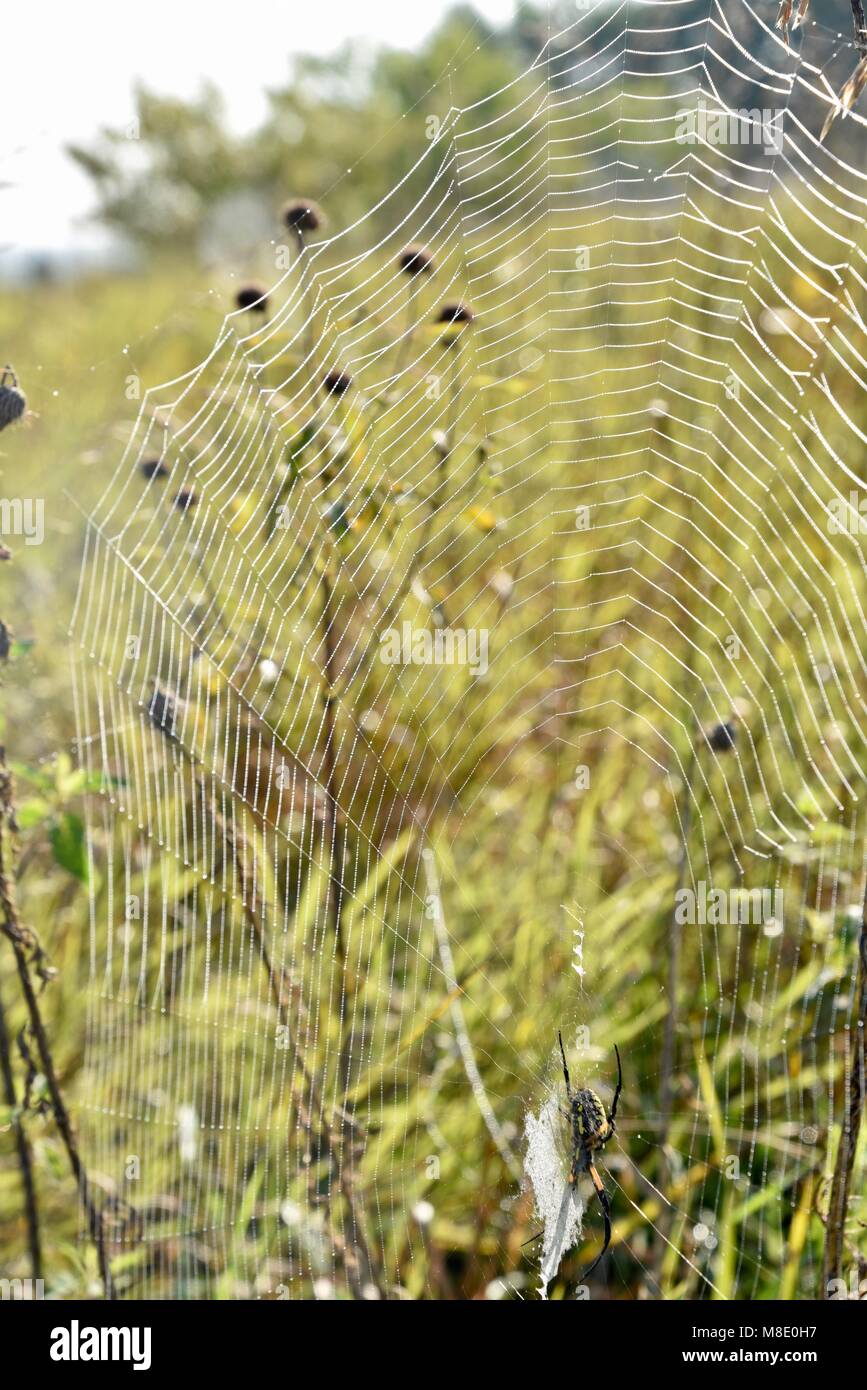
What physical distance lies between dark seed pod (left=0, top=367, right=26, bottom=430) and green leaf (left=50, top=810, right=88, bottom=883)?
0.55 m

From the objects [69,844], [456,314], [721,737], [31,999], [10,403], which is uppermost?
[456,314]

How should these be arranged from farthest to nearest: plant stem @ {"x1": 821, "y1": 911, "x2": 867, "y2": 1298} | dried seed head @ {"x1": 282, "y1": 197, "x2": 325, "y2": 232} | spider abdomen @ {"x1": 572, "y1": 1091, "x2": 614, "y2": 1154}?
dried seed head @ {"x1": 282, "y1": 197, "x2": 325, "y2": 232} < spider abdomen @ {"x1": 572, "y1": 1091, "x2": 614, "y2": 1154} < plant stem @ {"x1": 821, "y1": 911, "x2": 867, "y2": 1298}

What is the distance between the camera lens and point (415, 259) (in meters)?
1.89

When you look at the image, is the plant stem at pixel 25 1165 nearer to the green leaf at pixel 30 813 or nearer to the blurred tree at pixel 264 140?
the green leaf at pixel 30 813

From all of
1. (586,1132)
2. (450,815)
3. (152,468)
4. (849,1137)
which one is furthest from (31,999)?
(450,815)

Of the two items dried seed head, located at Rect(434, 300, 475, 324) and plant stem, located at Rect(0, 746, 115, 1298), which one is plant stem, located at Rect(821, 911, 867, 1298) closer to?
plant stem, located at Rect(0, 746, 115, 1298)

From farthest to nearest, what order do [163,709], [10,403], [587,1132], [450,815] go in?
[450,815] → [163,709] → [587,1132] → [10,403]

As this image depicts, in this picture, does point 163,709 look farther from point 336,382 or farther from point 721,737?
point 721,737

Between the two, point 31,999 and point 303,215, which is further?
point 303,215

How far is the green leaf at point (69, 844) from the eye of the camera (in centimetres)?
173

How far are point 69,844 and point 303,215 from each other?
0.93 meters

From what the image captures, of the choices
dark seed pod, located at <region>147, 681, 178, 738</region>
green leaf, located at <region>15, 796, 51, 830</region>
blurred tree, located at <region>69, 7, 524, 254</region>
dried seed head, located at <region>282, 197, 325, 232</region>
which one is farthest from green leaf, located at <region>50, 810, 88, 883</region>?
blurred tree, located at <region>69, 7, 524, 254</region>

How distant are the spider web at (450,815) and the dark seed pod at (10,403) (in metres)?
0.35

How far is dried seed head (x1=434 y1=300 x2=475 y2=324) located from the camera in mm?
1905
